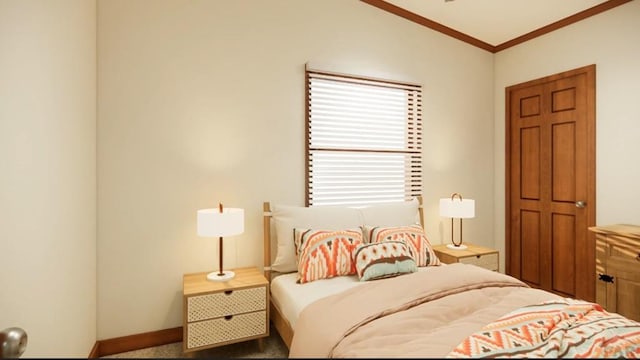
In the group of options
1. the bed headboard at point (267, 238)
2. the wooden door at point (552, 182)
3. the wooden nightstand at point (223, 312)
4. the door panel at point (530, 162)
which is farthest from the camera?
the door panel at point (530, 162)

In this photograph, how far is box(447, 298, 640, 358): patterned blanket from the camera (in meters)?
1.25

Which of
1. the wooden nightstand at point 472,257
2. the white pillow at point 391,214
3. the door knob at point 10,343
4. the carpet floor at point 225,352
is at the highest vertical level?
the white pillow at point 391,214

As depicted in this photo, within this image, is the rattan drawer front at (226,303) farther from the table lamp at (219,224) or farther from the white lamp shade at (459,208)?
the white lamp shade at (459,208)

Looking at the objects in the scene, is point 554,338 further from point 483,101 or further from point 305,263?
point 483,101

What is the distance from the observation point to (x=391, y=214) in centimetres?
293

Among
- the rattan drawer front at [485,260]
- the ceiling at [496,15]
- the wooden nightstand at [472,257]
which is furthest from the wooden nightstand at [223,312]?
the ceiling at [496,15]

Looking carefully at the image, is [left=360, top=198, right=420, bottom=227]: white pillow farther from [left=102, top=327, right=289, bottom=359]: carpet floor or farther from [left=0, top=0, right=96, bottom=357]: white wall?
[left=0, top=0, right=96, bottom=357]: white wall

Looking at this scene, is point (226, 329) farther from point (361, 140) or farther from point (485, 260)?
point (485, 260)

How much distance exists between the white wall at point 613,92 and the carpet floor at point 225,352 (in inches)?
120

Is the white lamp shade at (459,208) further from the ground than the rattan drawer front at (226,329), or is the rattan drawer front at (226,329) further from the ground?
the white lamp shade at (459,208)

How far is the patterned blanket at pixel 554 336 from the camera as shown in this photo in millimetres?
1246

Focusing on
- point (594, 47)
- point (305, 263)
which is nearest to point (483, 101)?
point (594, 47)

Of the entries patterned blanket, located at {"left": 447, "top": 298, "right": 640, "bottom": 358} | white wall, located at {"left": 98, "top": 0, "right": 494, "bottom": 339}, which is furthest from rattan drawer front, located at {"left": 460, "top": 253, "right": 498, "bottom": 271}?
white wall, located at {"left": 98, "top": 0, "right": 494, "bottom": 339}

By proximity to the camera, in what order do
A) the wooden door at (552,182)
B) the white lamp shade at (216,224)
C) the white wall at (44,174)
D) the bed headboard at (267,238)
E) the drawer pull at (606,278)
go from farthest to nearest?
the wooden door at (552,182) → the bed headboard at (267,238) → the drawer pull at (606,278) → the white lamp shade at (216,224) → the white wall at (44,174)
